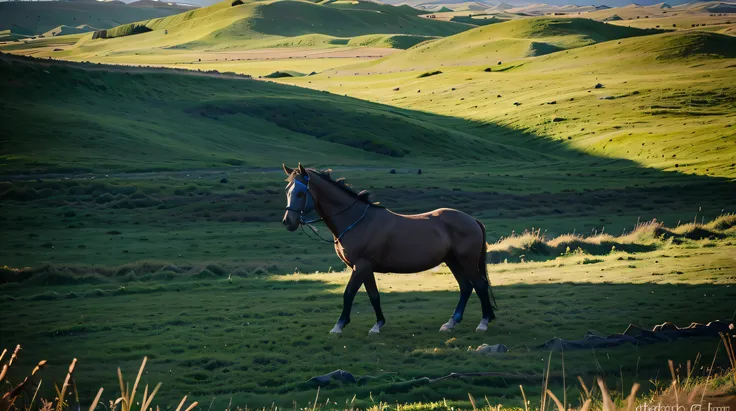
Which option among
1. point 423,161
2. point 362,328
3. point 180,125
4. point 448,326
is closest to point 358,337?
point 362,328

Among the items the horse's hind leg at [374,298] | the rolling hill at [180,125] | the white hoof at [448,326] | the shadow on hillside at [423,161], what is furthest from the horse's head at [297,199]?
the rolling hill at [180,125]

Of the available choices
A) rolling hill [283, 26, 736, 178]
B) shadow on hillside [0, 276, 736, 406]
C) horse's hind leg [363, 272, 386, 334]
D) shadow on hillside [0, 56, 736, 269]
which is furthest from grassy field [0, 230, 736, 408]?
rolling hill [283, 26, 736, 178]

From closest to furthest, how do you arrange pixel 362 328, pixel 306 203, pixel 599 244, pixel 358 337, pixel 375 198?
pixel 306 203 < pixel 358 337 < pixel 375 198 < pixel 362 328 < pixel 599 244

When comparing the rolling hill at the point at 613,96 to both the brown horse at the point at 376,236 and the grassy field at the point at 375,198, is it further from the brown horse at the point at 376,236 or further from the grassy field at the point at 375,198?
the brown horse at the point at 376,236

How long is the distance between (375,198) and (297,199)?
185cm

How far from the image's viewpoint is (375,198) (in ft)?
60.6

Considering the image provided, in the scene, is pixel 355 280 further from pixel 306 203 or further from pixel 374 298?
→ pixel 306 203

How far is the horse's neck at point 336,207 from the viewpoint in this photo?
18156 millimetres

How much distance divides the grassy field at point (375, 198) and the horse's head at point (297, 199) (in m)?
1.79

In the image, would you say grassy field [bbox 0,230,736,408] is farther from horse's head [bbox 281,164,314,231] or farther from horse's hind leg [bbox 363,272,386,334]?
horse's head [bbox 281,164,314,231]

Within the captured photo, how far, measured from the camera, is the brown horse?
58.8ft

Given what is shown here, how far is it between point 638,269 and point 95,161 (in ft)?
168

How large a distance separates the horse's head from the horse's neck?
30cm

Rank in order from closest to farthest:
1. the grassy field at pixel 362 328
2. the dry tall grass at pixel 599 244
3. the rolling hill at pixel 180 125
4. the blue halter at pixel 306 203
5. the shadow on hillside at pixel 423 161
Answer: the grassy field at pixel 362 328 < the blue halter at pixel 306 203 < the dry tall grass at pixel 599 244 < the shadow on hillside at pixel 423 161 < the rolling hill at pixel 180 125
